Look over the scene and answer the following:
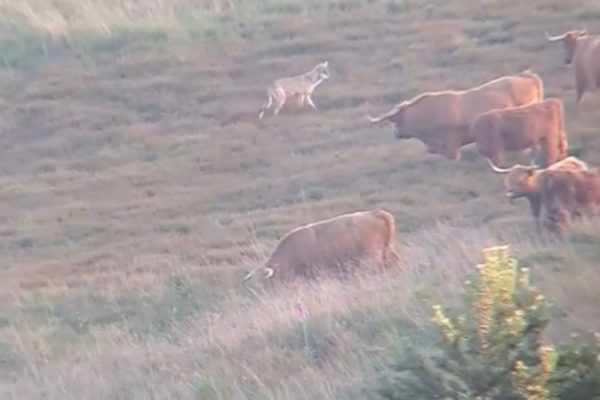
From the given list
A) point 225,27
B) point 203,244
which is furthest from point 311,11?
point 203,244

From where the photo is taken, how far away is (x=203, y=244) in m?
16.6

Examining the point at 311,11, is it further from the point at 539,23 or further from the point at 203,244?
the point at 203,244

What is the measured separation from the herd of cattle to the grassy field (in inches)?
12.2

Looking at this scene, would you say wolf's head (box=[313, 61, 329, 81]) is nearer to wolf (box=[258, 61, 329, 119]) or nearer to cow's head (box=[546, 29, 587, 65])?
wolf (box=[258, 61, 329, 119])

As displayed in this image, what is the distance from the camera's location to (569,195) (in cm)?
1223

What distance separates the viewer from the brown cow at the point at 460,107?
18281 millimetres

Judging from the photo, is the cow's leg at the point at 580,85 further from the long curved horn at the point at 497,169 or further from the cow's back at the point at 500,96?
the long curved horn at the point at 497,169

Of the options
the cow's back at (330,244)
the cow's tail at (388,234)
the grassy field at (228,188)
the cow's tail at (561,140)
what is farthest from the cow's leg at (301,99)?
the cow's back at (330,244)

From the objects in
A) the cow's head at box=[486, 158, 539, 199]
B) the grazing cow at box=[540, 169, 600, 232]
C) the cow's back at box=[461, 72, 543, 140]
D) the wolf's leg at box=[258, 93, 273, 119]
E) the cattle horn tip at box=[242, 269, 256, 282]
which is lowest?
the wolf's leg at box=[258, 93, 273, 119]

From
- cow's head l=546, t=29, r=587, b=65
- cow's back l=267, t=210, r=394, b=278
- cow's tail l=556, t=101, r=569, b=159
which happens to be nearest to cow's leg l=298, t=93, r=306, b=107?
cow's head l=546, t=29, r=587, b=65

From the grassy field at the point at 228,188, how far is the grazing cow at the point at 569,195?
321 mm

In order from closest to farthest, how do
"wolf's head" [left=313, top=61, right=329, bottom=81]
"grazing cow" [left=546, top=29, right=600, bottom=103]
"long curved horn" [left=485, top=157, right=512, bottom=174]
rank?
"long curved horn" [left=485, top=157, right=512, bottom=174] < "grazing cow" [left=546, top=29, right=600, bottom=103] < "wolf's head" [left=313, top=61, right=329, bottom=81]

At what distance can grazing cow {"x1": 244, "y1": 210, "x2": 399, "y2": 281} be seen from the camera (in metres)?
13.6

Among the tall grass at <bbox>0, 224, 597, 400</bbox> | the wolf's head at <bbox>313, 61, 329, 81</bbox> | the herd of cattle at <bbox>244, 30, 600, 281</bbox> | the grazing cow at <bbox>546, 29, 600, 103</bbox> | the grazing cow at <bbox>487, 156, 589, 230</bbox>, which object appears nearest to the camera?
the tall grass at <bbox>0, 224, 597, 400</bbox>
